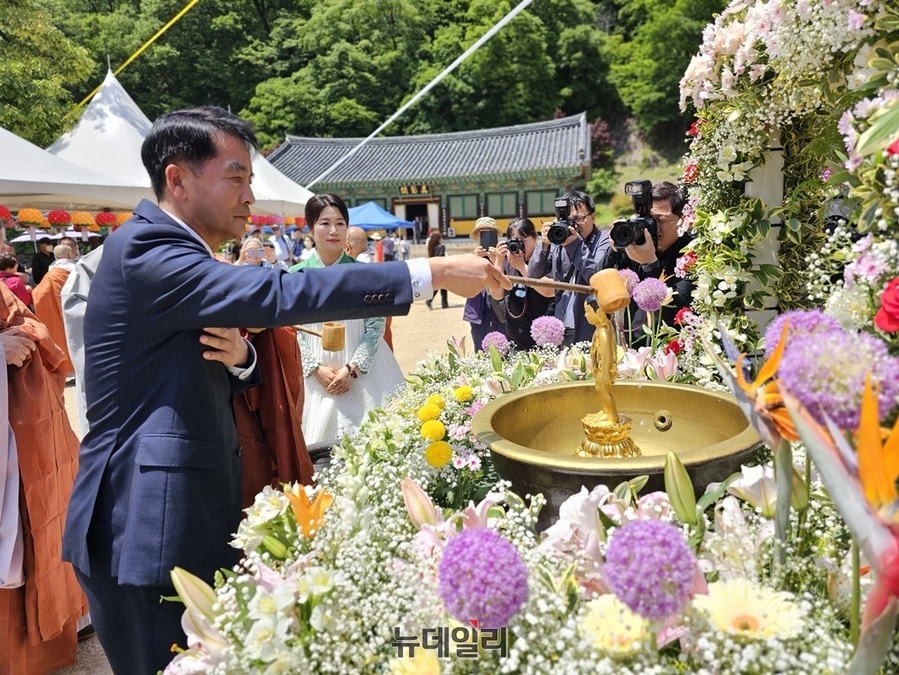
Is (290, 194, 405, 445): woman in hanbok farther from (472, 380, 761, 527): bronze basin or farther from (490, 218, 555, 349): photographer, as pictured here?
(472, 380, 761, 527): bronze basin

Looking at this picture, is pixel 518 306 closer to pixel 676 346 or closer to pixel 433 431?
pixel 676 346

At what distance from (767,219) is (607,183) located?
97.0ft

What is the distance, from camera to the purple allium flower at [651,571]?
0.77m

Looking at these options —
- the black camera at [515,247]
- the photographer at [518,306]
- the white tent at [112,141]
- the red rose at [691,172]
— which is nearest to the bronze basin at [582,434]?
the red rose at [691,172]

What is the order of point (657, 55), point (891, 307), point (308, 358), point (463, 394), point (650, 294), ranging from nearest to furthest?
point (891, 307)
point (463, 394)
point (650, 294)
point (308, 358)
point (657, 55)

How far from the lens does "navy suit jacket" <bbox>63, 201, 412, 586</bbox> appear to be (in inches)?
54.9

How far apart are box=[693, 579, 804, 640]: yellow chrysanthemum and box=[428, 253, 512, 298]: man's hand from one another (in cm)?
76

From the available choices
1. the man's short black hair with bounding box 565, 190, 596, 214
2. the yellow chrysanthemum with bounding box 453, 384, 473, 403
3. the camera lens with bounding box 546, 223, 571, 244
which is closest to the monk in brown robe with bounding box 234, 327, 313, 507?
the yellow chrysanthemum with bounding box 453, 384, 473, 403

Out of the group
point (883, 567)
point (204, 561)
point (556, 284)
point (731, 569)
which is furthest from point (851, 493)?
point (204, 561)

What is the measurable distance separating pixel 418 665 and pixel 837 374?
703mm

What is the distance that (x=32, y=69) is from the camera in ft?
29.1

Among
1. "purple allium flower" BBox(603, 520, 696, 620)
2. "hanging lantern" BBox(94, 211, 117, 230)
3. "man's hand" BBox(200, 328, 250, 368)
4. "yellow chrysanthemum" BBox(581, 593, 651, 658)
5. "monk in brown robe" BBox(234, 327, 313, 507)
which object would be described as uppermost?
"man's hand" BBox(200, 328, 250, 368)

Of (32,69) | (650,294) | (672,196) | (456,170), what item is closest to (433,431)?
(650,294)

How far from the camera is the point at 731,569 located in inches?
42.8
